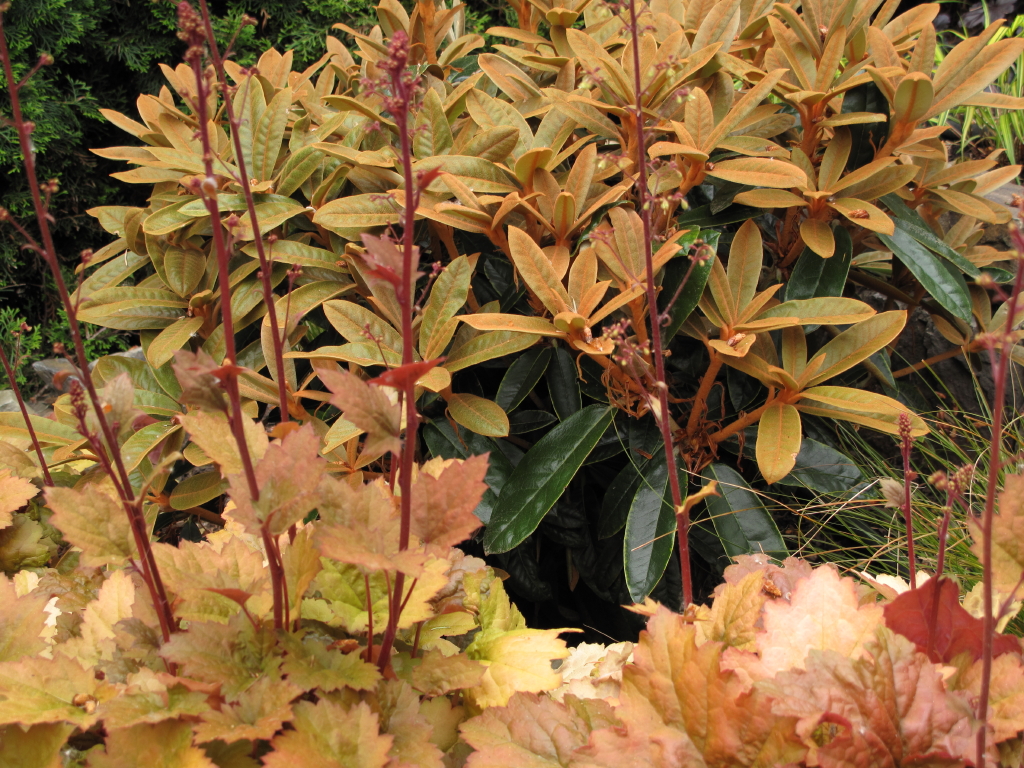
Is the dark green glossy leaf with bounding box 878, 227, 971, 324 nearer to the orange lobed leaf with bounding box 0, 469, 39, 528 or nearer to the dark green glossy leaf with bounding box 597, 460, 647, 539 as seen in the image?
the dark green glossy leaf with bounding box 597, 460, 647, 539

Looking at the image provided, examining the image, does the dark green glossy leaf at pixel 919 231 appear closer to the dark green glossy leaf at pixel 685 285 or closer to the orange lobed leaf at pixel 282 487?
the dark green glossy leaf at pixel 685 285

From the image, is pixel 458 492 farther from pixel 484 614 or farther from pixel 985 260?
pixel 985 260

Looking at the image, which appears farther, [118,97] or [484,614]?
[118,97]

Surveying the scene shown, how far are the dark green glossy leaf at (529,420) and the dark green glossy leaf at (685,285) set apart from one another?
35 centimetres

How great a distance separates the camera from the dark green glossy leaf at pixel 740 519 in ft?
5.24

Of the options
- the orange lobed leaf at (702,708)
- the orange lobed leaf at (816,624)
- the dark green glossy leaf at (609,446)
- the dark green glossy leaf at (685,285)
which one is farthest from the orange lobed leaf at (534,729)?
the dark green glossy leaf at (609,446)

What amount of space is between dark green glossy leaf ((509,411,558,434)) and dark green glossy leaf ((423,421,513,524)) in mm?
90

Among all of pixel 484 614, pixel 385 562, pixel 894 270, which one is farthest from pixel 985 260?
pixel 385 562

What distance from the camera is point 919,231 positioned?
1.79m

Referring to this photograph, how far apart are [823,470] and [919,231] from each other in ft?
2.14

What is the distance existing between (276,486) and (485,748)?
34cm

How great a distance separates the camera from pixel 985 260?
2.01 meters

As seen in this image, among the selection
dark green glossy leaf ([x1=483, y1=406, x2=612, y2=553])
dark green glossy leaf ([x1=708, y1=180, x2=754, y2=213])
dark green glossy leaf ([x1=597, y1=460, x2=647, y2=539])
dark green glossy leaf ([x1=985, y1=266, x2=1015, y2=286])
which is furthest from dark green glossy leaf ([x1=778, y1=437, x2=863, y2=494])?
dark green glossy leaf ([x1=985, y1=266, x2=1015, y2=286])

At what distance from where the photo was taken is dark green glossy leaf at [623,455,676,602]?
1.50 metres
